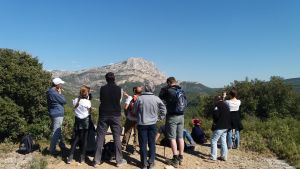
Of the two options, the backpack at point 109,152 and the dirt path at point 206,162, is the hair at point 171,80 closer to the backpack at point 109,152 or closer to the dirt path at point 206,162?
the dirt path at point 206,162

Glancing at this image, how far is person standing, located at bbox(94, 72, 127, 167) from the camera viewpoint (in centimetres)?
877

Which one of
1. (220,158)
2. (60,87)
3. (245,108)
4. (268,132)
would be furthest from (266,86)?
(60,87)

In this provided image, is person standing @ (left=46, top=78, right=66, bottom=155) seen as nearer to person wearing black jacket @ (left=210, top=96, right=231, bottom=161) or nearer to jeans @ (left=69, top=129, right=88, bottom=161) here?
jeans @ (left=69, top=129, right=88, bottom=161)

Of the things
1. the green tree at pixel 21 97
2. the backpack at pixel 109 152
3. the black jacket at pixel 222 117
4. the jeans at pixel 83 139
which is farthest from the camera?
the green tree at pixel 21 97

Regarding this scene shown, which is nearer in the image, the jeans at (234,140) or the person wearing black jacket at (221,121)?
the person wearing black jacket at (221,121)

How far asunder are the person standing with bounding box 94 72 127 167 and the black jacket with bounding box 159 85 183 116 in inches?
47.6

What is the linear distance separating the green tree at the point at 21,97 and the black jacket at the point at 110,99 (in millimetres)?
3908

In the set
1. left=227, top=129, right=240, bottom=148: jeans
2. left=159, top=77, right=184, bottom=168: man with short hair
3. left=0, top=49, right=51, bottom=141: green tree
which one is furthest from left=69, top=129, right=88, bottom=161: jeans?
left=227, top=129, right=240, bottom=148: jeans

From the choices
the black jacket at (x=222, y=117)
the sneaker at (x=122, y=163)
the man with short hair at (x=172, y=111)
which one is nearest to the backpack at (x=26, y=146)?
the sneaker at (x=122, y=163)

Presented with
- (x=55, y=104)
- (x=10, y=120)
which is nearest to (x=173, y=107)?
(x=55, y=104)

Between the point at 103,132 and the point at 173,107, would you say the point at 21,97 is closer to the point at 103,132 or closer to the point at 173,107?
the point at 103,132

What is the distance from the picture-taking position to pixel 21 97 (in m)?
11.8

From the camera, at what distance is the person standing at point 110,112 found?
8.77 m

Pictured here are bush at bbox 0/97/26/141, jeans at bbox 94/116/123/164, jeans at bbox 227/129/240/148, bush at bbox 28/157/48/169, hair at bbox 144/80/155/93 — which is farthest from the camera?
jeans at bbox 227/129/240/148
